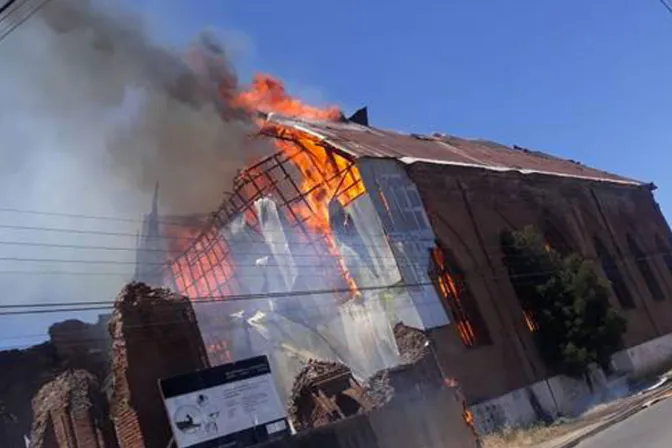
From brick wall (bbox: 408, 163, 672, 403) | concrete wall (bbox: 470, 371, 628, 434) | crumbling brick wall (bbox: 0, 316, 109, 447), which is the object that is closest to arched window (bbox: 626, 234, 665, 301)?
brick wall (bbox: 408, 163, 672, 403)

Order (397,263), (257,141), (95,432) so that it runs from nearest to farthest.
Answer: (95,432)
(397,263)
(257,141)

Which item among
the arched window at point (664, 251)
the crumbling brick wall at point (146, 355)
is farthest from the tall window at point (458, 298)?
the arched window at point (664, 251)

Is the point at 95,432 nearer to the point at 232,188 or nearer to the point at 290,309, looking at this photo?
the point at 290,309

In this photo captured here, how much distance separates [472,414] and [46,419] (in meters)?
10.9

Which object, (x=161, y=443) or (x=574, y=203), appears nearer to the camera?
(x=161, y=443)

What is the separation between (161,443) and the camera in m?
14.7

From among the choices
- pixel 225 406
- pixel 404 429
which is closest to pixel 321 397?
pixel 404 429

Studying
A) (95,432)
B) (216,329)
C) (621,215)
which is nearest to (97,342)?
(216,329)

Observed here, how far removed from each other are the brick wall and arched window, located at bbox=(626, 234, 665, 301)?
492mm

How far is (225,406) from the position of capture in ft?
45.6

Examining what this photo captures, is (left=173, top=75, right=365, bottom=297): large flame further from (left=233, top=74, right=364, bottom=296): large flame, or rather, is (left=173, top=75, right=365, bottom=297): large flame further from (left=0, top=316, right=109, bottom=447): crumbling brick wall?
(left=0, top=316, right=109, bottom=447): crumbling brick wall

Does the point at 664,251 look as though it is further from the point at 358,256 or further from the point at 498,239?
the point at 358,256

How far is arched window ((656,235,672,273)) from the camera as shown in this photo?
3960 cm

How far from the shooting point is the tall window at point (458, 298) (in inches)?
886
